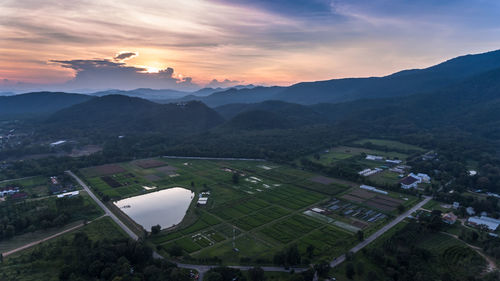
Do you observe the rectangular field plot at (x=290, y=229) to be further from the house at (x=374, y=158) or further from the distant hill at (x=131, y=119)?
the distant hill at (x=131, y=119)

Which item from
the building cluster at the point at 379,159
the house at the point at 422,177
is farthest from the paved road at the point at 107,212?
the building cluster at the point at 379,159

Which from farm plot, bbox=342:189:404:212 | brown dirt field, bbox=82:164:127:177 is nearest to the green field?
brown dirt field, bbox=82:164:127:177

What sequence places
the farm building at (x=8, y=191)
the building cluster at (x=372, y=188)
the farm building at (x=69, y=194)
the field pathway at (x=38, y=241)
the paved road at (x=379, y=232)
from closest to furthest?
the paved road at (x=379, y=232) → the field pathway at (x=38, y=241) → the farm building at (x=69, y=194) → the farm building at (x=8, y=191) → the building cluster at (x=372, y=188)

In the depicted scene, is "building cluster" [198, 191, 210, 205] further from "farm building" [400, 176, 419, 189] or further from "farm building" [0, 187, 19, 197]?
"farm building" [400, 176, 419, 189]

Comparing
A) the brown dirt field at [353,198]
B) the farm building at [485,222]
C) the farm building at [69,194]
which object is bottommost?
the farm building at [69,194]

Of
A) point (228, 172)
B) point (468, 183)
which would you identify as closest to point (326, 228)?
point (228, 172)

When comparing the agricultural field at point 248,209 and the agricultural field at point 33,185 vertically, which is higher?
the agricultural field at point 248,209

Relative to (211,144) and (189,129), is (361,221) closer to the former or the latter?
(211,144)
